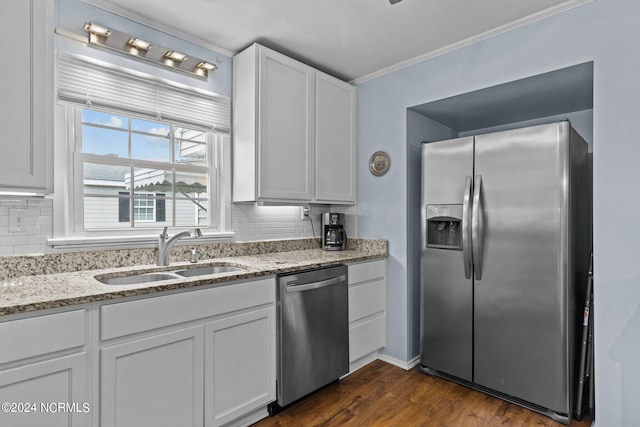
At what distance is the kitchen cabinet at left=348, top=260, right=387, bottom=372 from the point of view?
2.74m

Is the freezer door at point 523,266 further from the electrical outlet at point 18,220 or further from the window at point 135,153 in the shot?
the electrical outlet at point 18,220

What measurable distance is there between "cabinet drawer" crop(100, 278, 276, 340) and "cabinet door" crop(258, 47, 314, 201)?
80 cm

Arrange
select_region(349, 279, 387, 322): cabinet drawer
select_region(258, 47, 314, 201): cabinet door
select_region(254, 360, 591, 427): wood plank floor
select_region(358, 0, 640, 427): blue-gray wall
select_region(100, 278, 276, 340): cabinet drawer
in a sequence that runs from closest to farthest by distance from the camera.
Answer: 1. select_region(100, 278, 276, 340): cabinet drawer
2. select_region(358, 0, 640, 427): blue-gray wall
3. select_region(254, 360, 591, 427): wood plank floor
4. select_region(258, 47, 314, 201): cabinet door
5. select_region(349, 279, 387, 322): cabinet drawer

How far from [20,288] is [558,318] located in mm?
2857

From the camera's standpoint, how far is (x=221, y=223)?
276 centimetres

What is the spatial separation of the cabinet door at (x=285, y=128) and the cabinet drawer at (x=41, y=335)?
4.63ft

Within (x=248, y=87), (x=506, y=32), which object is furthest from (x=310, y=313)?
(x=506, y=32)

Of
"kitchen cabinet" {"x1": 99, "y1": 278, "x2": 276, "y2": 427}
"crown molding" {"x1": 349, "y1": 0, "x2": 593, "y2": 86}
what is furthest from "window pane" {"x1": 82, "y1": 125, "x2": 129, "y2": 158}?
"crown molding" {"x1": 349, "y1": 0, "x2": 593, "y2": 86}

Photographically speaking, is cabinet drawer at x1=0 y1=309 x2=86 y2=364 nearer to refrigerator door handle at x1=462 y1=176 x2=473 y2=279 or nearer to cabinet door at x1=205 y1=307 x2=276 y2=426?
cabinet door at x1=205 y1=307 x2=276 y2=426

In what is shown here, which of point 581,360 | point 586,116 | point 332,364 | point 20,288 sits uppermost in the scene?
point 586,116

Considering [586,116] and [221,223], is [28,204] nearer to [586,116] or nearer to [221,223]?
[221,223]

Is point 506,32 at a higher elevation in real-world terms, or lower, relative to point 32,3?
higher

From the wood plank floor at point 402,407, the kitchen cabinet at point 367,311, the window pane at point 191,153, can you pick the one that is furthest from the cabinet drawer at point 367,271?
the window pane at point 191,153

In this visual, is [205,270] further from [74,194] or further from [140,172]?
[74,194]
